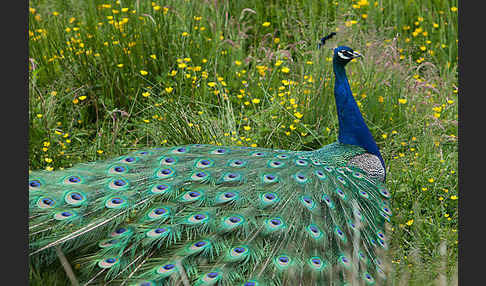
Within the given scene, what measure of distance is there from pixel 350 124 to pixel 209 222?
4.75 ft

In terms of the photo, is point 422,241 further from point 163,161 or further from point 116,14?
point 116,14

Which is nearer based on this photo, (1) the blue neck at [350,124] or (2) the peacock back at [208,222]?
(2) the peacock back at [208,222]

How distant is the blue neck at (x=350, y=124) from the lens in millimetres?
4098

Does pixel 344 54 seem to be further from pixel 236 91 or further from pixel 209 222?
pixel 209 222

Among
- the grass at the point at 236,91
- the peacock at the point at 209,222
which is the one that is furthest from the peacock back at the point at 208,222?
the grass at the point at 236,91

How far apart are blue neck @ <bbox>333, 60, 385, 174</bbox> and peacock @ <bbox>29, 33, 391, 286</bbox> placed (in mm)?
519

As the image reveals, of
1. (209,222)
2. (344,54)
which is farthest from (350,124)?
(209,222)

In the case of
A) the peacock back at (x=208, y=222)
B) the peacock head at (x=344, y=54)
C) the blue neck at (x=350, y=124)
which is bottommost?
the peacock back at (x=208, y=222)

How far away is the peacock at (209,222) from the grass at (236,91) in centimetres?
82

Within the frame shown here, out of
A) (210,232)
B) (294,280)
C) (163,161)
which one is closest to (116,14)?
(163,161)

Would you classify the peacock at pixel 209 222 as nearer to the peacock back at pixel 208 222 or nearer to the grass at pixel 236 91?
the peacock back at pixel 208 222

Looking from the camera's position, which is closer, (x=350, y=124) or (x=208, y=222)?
(x=208, y=222)

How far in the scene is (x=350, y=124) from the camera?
4.11 metres

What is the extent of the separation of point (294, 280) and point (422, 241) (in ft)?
4.25
